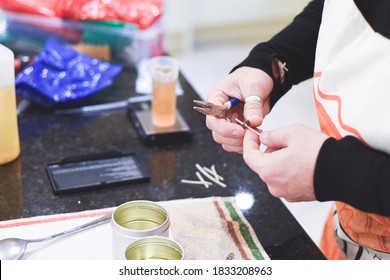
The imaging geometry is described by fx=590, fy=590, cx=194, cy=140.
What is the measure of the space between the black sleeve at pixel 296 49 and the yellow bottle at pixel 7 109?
0.45m

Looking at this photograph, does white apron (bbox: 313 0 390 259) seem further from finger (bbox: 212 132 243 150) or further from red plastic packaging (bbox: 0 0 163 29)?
red plastic packaging (bbox: 0 0 163 29)

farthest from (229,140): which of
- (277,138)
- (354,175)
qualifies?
(354,175)

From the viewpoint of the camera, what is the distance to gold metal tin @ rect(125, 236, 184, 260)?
33.3 inches

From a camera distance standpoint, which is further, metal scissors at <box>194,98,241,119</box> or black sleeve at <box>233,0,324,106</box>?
black sleeve at <box>233,0,324,106</box>

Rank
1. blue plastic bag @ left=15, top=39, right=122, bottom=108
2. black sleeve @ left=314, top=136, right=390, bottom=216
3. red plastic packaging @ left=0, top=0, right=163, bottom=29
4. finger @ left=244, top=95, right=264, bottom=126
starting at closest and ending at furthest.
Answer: black sleeve @ left=314, top=136, right=390, bottom=216 → finger @ left=244, top=95, right=264, bottom=126 → blue plastic bag @ left=15, top=39, right=122, bottom=108 → red plastic packaging @ left=0, top=0, right=163, bottom=29

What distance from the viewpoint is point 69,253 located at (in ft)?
3.12

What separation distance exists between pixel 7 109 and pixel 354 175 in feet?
2.38

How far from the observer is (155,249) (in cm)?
85

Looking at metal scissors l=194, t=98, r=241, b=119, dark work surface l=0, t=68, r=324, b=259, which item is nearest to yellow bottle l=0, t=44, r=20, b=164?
dark work surface l=0, t=68, r=324, b=259

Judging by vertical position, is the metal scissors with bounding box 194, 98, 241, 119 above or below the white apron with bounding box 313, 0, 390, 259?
below

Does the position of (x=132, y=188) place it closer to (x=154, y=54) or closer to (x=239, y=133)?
(x=239, y=133)

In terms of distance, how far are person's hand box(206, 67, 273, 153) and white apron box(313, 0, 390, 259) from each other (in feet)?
0.39

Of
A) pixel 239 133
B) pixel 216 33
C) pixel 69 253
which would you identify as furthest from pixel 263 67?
pixel 216 33

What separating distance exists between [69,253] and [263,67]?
495 mm
